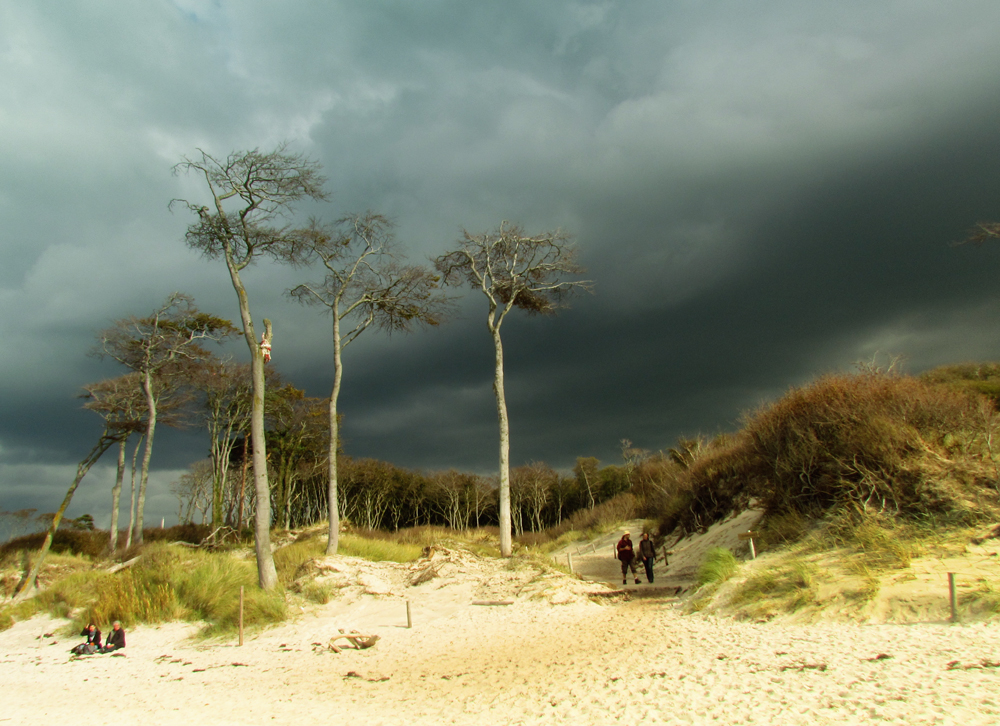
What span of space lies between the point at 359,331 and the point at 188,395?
1368 cm

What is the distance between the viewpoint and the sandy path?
18.7ft

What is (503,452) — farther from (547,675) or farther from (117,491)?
(117,491)

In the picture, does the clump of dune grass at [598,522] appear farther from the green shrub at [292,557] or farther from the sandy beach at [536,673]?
the sandy beach at [536,673]

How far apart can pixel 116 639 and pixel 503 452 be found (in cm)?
1085

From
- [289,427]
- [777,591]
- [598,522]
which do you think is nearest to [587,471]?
[598,522]

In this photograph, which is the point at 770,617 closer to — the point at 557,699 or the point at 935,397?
the point at 557,699

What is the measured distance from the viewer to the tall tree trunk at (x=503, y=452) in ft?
56.3

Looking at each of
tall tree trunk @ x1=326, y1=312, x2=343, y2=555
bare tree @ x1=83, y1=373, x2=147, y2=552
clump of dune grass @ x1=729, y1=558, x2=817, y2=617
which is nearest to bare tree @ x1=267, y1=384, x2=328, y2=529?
bare tree @ x1=83, y1=373, x2=147, y2=552

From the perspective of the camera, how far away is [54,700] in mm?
8602

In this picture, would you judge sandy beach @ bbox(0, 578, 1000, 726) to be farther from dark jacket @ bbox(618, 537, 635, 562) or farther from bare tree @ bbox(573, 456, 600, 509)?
bare tree @ bbox(573, 456, 600, 509)

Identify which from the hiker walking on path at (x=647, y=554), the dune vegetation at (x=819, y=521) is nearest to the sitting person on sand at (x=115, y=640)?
the dune vegetation at (x=819, y=521)

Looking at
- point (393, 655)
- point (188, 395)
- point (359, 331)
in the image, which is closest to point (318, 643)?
point (393, 655)

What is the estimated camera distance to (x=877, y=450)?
11.4m

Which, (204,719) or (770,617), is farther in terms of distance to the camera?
(770,617)
